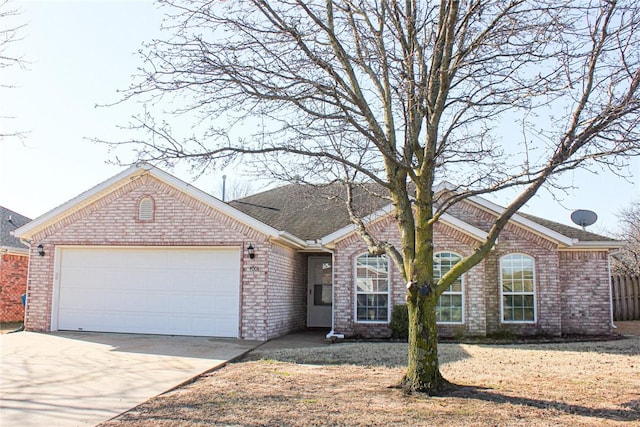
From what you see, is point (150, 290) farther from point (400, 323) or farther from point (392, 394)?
point (392, 394)

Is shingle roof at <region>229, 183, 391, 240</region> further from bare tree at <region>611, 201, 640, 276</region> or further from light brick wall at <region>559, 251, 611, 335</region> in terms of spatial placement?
bare tree at <region>611, 201, 640, 276</region>

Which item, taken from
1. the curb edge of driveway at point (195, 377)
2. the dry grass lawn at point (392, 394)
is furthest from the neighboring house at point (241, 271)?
the dry grass lawn at point (392, 394)

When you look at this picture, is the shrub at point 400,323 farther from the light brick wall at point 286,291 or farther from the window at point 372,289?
the light brick wall at point 286,291

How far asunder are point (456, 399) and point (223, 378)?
11.9ft

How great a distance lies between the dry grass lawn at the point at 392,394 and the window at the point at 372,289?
125 inches

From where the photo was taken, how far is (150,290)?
1400 centimetres

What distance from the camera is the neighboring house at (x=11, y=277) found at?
59.6ft

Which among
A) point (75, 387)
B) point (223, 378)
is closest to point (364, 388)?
point (223, 378)

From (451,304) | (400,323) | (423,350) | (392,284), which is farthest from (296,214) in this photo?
(423,350)

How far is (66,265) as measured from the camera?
1457cm

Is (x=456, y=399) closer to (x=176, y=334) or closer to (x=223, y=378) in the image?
(x=223, y=378)

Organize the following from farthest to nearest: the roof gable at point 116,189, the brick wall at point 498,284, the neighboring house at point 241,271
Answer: the brick wall at point 498,284 < the neighboring house at point 241,271 < the roof gable at point 116,189

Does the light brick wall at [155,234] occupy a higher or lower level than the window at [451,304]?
higher

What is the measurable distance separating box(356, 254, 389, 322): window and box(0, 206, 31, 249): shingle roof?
10839 mm
